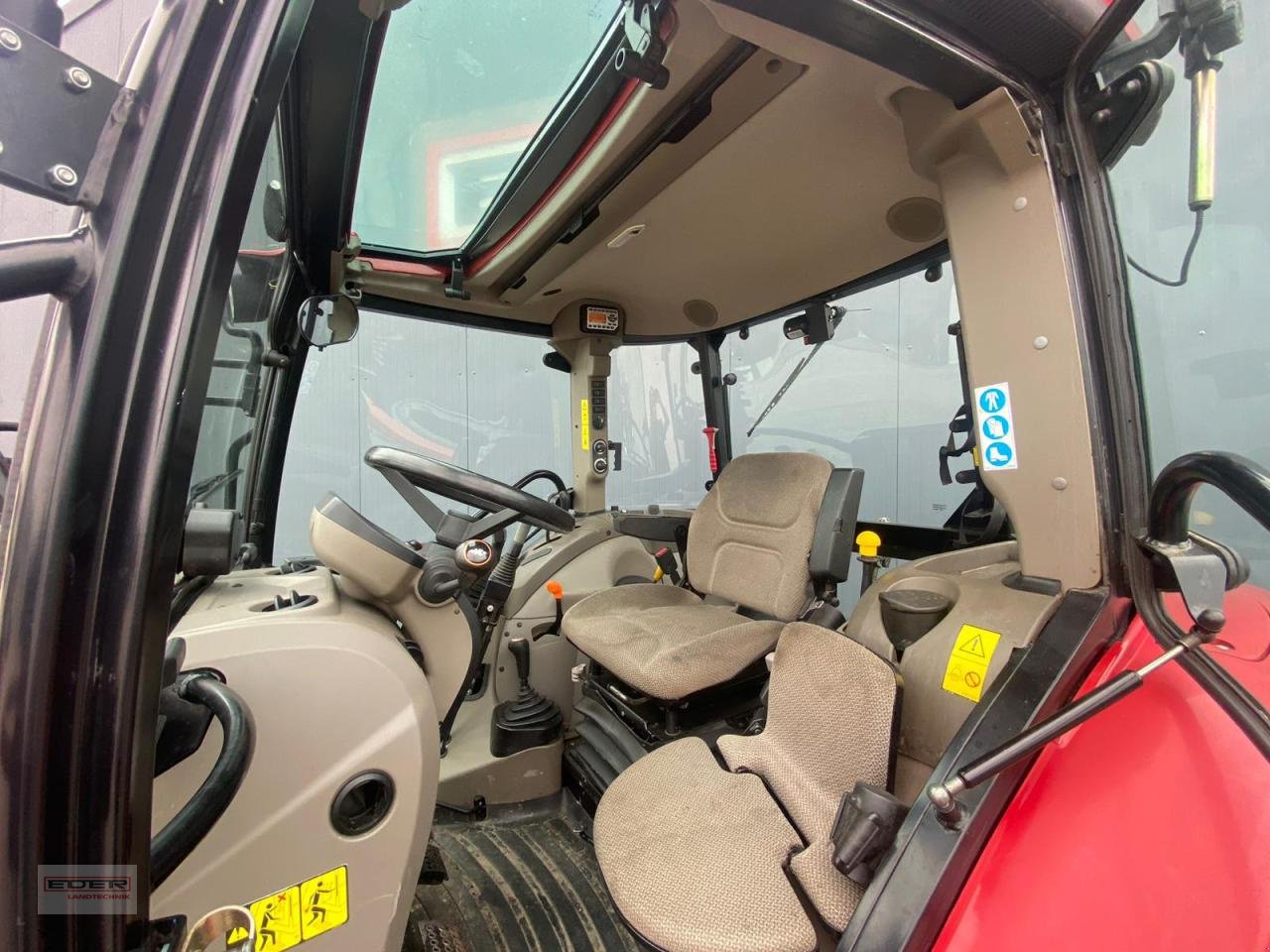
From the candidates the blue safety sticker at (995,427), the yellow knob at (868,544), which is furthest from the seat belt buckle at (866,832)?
the yellow knob at (868,544)

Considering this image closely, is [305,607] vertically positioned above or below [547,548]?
above

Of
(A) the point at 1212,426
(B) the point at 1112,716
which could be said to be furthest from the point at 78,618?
(A) the point at 1212,426

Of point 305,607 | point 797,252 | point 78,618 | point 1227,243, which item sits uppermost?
point 797,252

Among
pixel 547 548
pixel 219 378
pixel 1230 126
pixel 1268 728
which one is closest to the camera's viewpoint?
pixel 1268 728

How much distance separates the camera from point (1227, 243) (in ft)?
4.87

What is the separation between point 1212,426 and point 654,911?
1.84 metres

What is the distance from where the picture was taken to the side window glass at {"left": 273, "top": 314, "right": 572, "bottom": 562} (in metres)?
2.81

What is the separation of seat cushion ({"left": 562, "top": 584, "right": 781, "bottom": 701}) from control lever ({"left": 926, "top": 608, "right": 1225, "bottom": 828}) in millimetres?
904

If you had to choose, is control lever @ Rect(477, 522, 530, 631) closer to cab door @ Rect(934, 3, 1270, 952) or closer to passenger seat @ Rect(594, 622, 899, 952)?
passenger seat @ Rect(594, 622, 899, 952)

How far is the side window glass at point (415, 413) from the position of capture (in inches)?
111

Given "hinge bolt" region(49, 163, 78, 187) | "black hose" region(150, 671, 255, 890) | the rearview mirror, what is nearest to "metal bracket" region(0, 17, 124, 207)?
"hinge bolt" region(49, 163, 78, 187)

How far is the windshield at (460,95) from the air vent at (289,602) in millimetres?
1112

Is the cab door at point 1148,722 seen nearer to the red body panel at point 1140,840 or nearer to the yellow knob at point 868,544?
the red body panel at point 1140,840

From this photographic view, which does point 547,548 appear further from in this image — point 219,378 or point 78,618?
point 78,618
